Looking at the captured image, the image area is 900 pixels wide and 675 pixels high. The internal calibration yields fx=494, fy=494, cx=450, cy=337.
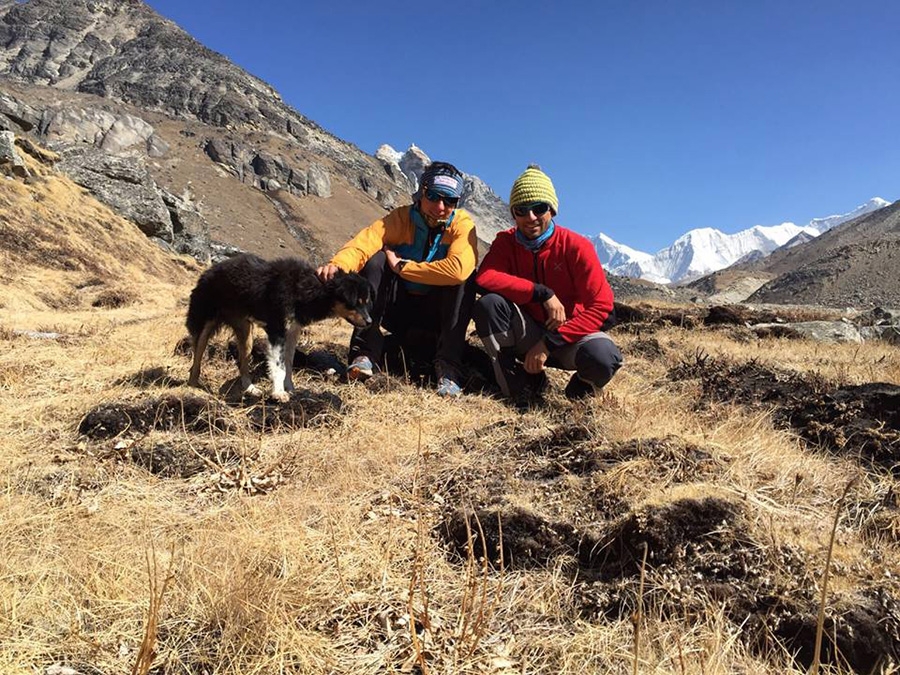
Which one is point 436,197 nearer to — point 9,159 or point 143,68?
point 9,159

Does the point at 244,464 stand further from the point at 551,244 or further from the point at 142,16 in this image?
the point at 142,16

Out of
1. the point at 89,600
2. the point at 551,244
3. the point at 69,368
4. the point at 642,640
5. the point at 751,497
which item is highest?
the point at 551,244

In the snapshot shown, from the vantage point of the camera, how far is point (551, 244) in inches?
159

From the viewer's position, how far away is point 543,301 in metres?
3.90

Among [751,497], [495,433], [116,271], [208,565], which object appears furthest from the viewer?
[116,271]

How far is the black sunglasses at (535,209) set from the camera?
388 cm

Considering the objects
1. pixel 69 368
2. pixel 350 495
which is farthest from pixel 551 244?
pixel 69 368

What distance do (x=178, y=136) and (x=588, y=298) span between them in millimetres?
87657

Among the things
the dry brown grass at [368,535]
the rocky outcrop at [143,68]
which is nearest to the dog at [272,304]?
the dry brown grass at [368,535]

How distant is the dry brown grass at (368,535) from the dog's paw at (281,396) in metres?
0.34

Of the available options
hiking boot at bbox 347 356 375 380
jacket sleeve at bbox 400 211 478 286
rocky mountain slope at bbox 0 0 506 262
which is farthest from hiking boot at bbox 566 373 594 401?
rocky mountain slope at bbox 0 0 506 262

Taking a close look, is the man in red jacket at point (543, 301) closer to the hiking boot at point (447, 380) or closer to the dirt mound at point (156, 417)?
the hiking boot at point (447, 380)

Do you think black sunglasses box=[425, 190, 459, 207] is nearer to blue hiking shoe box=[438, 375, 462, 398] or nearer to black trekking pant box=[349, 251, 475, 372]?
black trekking pant box=[349, 251, 475, 372]

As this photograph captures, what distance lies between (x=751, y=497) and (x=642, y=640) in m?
0.84
